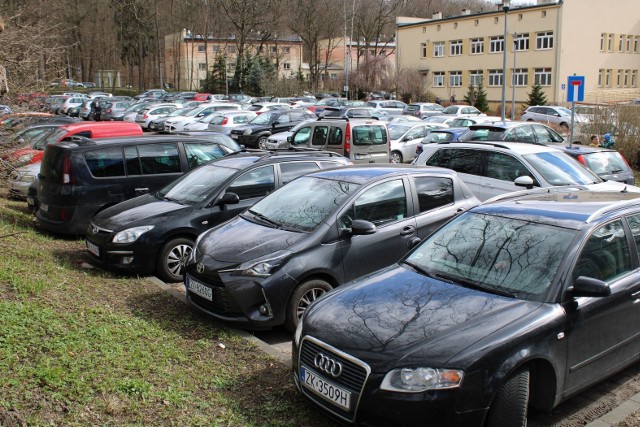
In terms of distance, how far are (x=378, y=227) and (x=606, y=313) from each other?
8.76 ft

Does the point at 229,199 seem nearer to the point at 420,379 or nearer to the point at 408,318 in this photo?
the point at 408,318

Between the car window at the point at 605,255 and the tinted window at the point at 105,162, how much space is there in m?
7.79

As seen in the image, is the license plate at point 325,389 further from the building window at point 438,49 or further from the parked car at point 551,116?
the building window at point 438,49

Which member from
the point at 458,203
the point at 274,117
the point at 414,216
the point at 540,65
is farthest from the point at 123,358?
the point at 540,65

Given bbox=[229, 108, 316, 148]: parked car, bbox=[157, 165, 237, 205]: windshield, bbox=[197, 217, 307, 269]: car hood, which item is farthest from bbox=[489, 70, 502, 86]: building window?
bbox=[197, 217, 307, 269]: car hood

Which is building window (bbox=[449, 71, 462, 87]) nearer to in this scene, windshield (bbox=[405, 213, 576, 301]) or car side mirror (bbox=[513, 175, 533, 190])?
car side mirror (bbox=[513, 175, 533, 190])

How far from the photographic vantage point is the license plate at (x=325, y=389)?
398 cm

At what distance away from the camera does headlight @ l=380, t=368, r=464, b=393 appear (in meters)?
3.73

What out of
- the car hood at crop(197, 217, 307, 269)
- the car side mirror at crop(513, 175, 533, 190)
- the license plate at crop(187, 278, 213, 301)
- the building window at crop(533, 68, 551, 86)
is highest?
the building window at crop(533, 68, 551, 86)

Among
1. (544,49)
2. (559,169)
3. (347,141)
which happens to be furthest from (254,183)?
(544,49)

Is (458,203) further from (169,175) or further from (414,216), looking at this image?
(169,175)

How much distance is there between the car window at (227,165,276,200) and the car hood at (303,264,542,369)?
13.2ft

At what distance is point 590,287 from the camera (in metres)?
4.21

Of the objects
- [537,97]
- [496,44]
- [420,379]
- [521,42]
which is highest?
[496,44]
